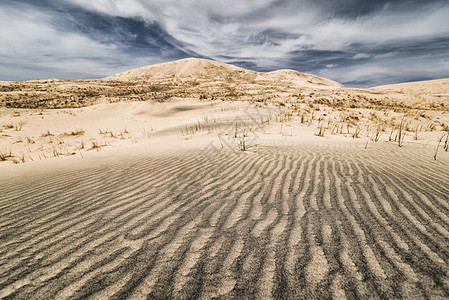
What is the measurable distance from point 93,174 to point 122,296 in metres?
2.70

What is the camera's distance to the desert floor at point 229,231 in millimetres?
1232

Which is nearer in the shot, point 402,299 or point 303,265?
point 402,299

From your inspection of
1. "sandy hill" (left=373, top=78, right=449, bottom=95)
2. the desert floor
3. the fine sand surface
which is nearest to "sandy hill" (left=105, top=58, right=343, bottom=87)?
"sandy hill" (left=373, top=78, right=449, bottom=95)

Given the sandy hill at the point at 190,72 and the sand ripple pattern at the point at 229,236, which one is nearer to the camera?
the sand ripple pattern at the point at 229,236

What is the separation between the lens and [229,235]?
66.0 inches

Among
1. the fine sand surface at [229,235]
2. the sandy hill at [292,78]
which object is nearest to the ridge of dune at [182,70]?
the sandy hill at [292,78]

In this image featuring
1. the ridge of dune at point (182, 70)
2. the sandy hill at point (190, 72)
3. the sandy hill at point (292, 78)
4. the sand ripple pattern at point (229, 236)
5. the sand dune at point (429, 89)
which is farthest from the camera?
the ridge of dune at point (182, 70)

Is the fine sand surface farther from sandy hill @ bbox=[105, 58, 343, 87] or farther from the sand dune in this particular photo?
sandy hill @ bbox=[105, 58, 343, 87]

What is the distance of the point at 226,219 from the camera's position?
1903 mm

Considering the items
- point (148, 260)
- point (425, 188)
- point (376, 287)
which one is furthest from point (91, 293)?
point (425, 188)

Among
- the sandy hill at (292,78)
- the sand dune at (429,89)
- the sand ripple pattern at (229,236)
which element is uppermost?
the sandy hill at (292,78)

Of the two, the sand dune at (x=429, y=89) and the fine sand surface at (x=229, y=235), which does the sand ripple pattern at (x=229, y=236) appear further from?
the sand dune at (x=429, y=89)

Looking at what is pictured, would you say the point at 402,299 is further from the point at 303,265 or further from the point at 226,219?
the point at 226,219

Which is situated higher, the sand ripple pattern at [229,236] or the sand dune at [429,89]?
the sand dune at [429,89]
